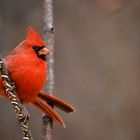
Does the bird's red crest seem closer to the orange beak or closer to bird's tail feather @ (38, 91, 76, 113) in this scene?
the orange beak

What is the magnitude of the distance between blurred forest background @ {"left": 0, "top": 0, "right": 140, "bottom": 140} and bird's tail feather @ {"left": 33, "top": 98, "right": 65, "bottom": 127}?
144 centimetres

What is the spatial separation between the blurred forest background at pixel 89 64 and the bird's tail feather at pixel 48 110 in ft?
4.71

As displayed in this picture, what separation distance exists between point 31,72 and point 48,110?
0.17m

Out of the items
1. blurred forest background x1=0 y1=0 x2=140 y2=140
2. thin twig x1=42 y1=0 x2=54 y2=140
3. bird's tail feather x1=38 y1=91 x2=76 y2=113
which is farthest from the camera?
blurred forest background x1=0 y1=0 x2=140 y2=140

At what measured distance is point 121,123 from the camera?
3.83m

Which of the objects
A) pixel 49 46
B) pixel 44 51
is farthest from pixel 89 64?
pixel 49 46

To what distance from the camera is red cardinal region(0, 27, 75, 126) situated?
2.14 metres

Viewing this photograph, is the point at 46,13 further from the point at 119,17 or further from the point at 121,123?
the point at 119,17

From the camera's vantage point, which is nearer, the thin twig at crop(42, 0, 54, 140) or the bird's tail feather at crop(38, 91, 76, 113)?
the thin twig at crop(42, 0, 54, 140)

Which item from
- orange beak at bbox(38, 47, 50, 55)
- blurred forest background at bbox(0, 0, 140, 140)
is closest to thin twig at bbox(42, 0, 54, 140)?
orange beak at bbox(38, 47, 50, 55)

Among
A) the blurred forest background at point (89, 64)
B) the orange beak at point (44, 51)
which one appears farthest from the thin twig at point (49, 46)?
the blurred forest background at point (89, 64)

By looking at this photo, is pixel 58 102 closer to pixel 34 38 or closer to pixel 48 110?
pixel 48 110

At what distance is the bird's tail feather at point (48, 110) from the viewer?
220cm

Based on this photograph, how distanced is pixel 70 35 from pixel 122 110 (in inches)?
28.7
